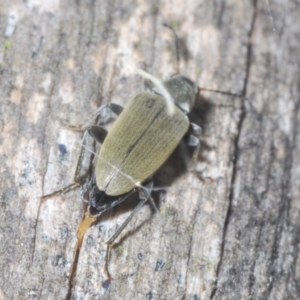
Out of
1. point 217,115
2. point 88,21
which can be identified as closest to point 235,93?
point 217,115

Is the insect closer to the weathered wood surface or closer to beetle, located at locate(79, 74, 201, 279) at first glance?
beetle, located at locate(79, 74, 201, 279)

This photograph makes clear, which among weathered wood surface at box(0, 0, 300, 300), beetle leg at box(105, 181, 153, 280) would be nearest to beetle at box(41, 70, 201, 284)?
beetle leg at box(105, 181, 153, 280)

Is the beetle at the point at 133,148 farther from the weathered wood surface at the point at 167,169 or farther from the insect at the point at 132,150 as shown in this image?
the weathered wood surface at the point at 167,169

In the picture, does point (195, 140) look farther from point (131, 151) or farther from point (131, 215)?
point (131, 215)

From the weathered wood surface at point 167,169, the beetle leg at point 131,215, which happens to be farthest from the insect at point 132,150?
the weathered wood surface at point 167,169

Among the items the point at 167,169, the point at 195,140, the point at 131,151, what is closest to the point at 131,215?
the point at 131,151

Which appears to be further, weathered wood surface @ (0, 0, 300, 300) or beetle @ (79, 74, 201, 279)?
weathered wood surface @ (0, 0, 300, 300)
